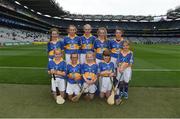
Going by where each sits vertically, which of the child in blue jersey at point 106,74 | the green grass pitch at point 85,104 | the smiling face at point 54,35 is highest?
the smiling face at point 54,35

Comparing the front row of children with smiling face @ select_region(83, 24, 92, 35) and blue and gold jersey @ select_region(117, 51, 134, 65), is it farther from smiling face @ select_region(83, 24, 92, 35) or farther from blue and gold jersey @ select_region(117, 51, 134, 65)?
smiling face @ select_region(83, 24, 92, 35)

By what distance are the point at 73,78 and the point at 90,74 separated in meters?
0.51

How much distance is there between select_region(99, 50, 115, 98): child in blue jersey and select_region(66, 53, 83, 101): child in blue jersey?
646 millimetres

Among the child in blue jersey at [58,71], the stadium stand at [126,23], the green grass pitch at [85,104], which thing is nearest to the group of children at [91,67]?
the child in blue jersey at [58,71]

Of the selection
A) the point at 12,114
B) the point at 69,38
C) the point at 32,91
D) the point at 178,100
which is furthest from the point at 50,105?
the point at 178,100

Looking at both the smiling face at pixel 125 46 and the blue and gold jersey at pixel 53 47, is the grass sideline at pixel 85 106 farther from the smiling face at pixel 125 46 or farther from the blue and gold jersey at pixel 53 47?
the smiling face at pixel 125 46

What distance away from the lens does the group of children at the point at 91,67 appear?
23.7 feet

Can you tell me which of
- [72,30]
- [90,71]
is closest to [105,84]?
[90,71]

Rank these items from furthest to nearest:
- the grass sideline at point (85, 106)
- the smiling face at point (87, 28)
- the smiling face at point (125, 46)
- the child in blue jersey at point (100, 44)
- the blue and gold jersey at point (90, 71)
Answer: the child in blue jersey at point (100, 44)
the smiling face at point (87, 28)
the smiling face at point (125, 46)
the blue and gold jersey at point (90, 71)
the grass sideline at point (85, 106)

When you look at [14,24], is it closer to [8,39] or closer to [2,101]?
[8,39]

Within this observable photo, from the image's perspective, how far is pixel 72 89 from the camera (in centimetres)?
718

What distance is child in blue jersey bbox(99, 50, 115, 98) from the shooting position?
7.28m

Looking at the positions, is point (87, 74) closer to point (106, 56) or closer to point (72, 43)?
point (106, 56)

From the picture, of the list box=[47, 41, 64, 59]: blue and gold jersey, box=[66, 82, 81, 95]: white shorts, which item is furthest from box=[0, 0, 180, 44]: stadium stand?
box=[66, 82, 81, 95]: white shorts
